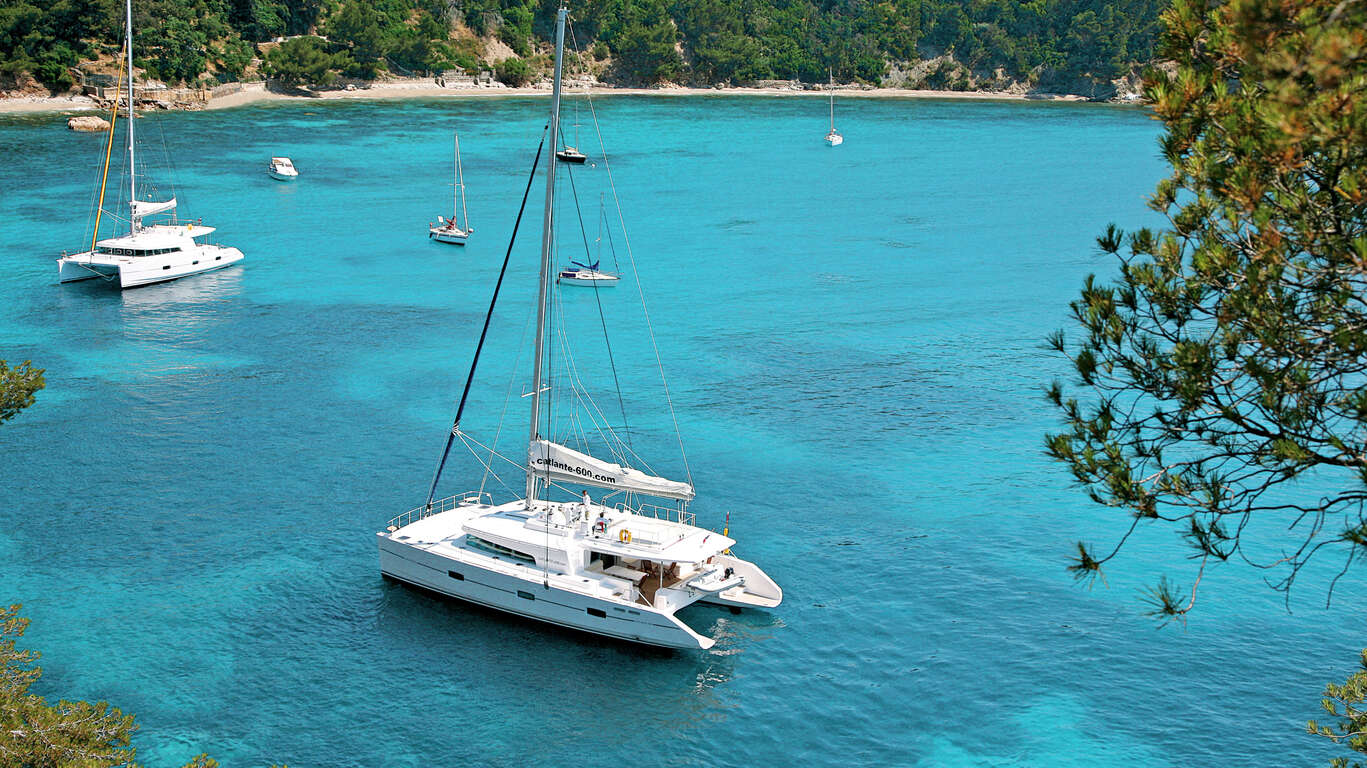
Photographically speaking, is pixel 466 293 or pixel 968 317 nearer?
pixel 968 317

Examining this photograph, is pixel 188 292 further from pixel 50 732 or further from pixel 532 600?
pixel 50 732

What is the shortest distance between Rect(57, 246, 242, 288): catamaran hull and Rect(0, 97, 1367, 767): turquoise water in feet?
3.83

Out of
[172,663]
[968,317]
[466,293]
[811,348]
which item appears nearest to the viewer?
[172,663]

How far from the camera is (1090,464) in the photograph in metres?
17.6

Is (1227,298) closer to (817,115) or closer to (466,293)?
(466,293)

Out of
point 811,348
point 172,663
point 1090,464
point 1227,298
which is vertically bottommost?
point 172,663

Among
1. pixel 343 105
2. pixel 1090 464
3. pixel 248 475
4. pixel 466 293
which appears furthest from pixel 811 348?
pixel 343 105

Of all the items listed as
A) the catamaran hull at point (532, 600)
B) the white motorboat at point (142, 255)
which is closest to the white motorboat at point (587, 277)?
the white motorboat at point (142, 255)

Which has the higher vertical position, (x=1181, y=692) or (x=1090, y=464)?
(x=1090, y=464)

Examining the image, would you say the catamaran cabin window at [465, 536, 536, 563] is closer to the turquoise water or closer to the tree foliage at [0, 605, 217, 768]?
the turquoise water

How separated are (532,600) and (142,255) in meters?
52.9

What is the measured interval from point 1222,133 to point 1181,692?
72.4ft

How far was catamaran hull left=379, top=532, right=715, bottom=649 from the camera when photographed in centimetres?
3641

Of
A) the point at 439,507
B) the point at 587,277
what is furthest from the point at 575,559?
the point at 587,277
